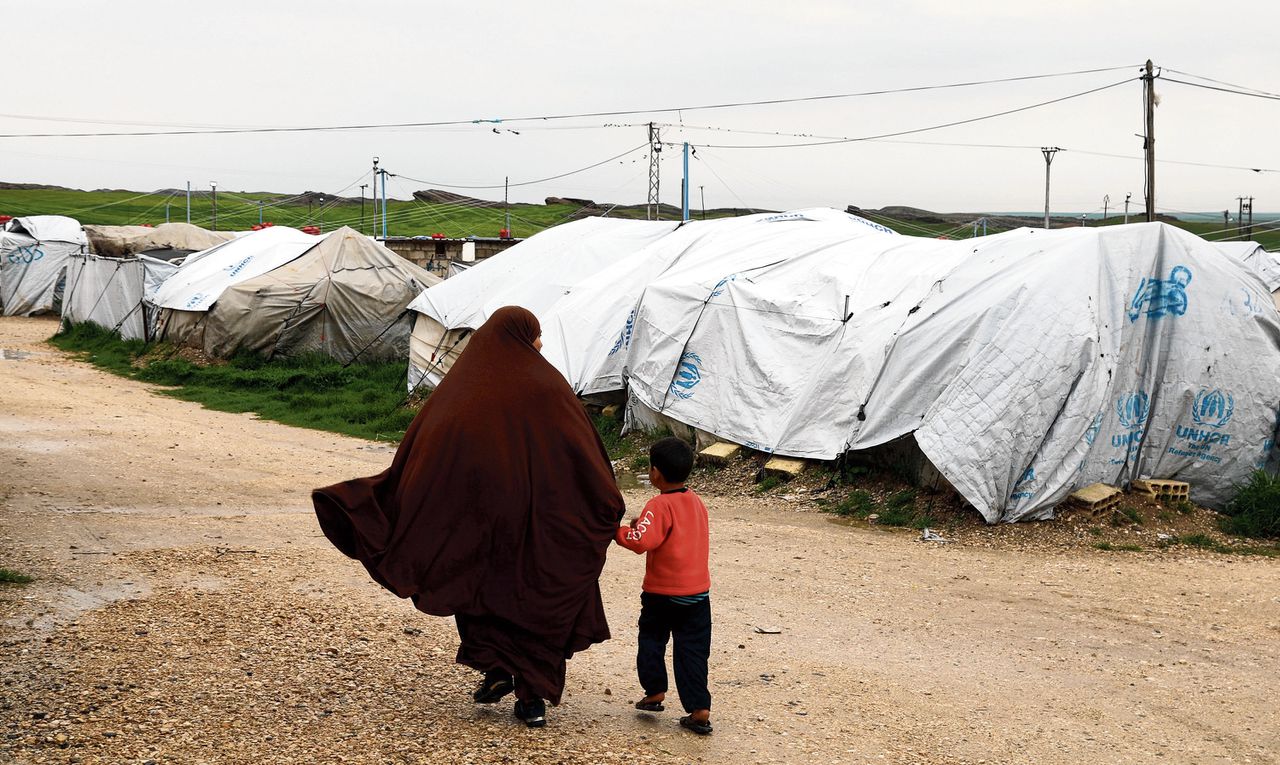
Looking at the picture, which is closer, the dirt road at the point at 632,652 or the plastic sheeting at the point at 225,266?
the dirt road at the point at 632,652

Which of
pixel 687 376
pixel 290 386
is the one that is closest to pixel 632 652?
pixel 687 376

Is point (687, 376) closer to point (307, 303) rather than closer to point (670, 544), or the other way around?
point (670, 544)

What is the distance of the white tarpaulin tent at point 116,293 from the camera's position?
23.8 m

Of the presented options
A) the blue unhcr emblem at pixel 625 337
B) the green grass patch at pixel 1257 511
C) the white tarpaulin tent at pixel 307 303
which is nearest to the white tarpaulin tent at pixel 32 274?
the white tarpaulin tent at pixel 307 303

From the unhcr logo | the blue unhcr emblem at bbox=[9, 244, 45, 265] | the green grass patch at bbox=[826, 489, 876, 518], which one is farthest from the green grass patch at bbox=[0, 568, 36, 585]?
the blue unhcr emblem at bbox=[9, 244, 45, 265]

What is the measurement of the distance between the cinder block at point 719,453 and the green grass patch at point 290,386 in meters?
4.76

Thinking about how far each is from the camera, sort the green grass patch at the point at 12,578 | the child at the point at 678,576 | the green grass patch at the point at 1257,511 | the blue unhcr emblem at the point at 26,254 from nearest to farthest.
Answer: the child at the point at 678,576
the green grass patch at the point at 12,578
the green grass patch at the point at 1257,511
the blue unhcr emblem at the point at 26,254

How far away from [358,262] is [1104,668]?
17.5 meters

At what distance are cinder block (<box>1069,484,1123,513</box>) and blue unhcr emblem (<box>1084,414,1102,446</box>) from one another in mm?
401

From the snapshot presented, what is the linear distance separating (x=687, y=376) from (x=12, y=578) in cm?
782

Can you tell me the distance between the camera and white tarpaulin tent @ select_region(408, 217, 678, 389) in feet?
55.3

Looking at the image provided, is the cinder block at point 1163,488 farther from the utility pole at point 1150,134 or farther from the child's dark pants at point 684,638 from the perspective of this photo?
the utility pole at point 1150,134

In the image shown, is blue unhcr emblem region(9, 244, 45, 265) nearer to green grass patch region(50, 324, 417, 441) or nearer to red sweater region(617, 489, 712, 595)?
green grass patch region(50, 324, 417, 441)

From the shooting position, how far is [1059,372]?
9.69 metres
